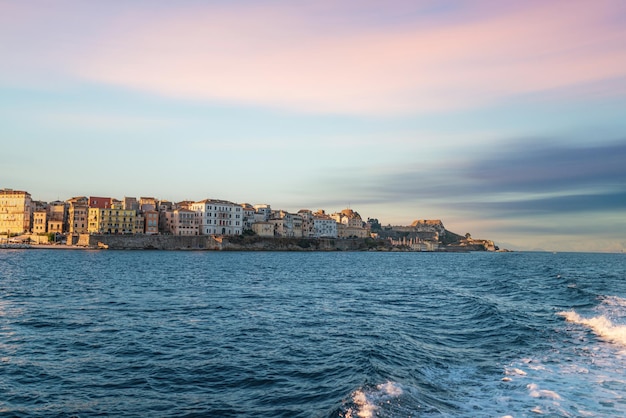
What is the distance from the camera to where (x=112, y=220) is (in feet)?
462

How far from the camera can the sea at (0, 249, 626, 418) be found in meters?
13.5

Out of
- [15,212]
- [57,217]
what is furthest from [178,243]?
[15,212]

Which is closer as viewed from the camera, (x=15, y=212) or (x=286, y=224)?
(x=15, y=212)

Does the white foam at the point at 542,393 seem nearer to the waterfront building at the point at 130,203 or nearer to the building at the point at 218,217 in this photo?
the building at the point at 218,217

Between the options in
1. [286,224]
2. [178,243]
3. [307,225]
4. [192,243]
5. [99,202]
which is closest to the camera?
[178,243]

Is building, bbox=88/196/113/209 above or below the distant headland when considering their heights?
above

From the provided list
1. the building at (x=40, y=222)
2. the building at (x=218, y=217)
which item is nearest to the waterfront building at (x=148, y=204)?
the building at (x=218, y=217)

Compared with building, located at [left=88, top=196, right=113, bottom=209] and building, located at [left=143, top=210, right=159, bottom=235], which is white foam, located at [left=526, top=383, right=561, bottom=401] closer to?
building, located at [left=143, top=210, right=159, bottom=235]

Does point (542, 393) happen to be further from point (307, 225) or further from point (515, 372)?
point (307, 225)

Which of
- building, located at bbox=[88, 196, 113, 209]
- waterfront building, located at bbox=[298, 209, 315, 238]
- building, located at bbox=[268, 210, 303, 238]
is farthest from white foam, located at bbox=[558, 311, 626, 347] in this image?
waterfront building, located at bbox=[298, 209, 315, 238]

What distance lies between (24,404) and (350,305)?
23.3m

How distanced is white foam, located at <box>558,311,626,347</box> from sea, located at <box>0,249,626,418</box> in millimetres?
99

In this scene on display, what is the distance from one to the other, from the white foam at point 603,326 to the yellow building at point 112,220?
131506 millimetres

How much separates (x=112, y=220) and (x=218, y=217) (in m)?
31.2
